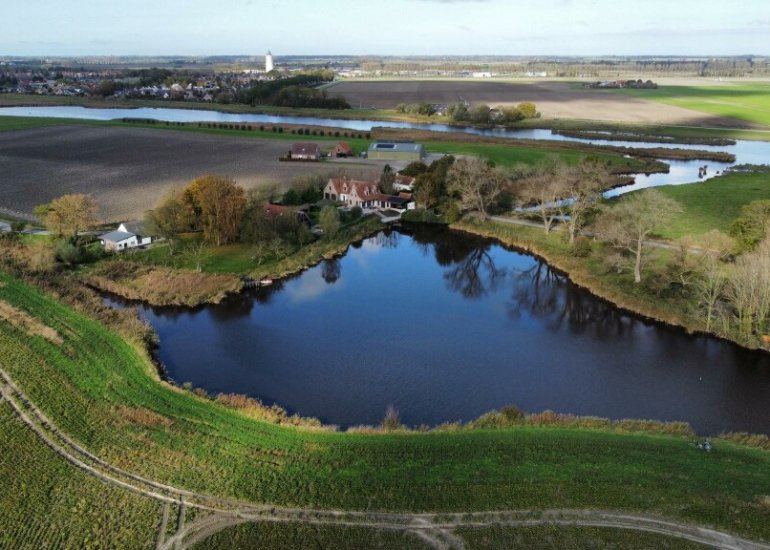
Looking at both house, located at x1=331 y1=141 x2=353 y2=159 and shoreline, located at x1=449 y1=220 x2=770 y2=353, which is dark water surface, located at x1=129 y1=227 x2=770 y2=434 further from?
house, located at x1=331 y1=141 x2=353 y2=159

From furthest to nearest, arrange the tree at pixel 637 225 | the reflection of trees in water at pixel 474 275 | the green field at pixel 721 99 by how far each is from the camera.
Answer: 1. the green field at pixel 721 99
2. the reflection of trees in water at pixel 474 275
3. the tree at pixel 637 225

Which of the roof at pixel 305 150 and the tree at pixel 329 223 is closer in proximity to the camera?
the tree at pixel 329 223

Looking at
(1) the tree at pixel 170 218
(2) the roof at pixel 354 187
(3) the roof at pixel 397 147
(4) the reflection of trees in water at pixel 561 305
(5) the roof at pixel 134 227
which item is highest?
(3) the roof at pixel 397 147

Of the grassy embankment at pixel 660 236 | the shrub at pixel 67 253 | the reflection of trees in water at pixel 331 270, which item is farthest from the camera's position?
the reflection of trees in water at pixel 331 270

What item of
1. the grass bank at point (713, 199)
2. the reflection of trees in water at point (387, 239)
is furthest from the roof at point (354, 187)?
the grass bank at point (713, 199)

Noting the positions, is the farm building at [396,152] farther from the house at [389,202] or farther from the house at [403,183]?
the house at [389,202]

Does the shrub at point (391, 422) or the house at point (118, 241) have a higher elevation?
the house at point (118, 241)

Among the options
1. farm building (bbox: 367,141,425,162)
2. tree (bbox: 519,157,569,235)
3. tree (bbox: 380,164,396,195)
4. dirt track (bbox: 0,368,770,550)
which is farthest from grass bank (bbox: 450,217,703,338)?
farm building (bbox: 367,141,425,162)

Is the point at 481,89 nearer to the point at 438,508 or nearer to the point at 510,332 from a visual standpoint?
Answer: the point at 510,332
